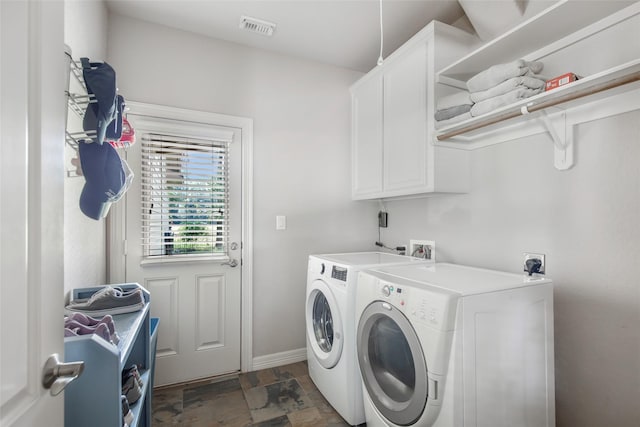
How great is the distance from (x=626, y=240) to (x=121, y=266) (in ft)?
8.97

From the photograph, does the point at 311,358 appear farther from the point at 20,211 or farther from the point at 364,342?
the point at 20,211

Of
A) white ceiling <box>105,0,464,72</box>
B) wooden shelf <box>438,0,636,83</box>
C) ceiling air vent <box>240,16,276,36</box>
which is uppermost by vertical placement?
white ceiling <box>105,0,464,72</box>

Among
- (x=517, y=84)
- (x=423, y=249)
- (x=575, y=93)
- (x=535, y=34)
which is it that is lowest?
(x=423, y=249)

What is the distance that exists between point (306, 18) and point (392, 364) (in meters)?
2.21

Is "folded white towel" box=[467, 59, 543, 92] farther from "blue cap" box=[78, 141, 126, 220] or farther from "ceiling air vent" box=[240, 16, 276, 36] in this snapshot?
"blue cap" box=[78, 141, 126, 220]

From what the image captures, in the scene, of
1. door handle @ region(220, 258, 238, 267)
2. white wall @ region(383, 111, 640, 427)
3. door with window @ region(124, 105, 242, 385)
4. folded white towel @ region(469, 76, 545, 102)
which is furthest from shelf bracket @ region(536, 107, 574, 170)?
door handle @ region(220, 258, 238, 267)

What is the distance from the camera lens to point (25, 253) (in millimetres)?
544

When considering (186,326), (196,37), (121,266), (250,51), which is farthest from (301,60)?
(186,326)

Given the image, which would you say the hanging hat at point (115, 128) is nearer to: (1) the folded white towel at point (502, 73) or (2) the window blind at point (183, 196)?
(2) the window blind at point (183, 196)

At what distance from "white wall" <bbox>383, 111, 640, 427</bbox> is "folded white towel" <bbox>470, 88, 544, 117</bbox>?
0.30m

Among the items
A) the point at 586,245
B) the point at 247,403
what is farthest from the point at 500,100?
the point at 247,403

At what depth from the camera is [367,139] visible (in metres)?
2.49

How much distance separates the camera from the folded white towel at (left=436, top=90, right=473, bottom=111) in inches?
73.2

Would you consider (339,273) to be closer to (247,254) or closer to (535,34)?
(247,254)
